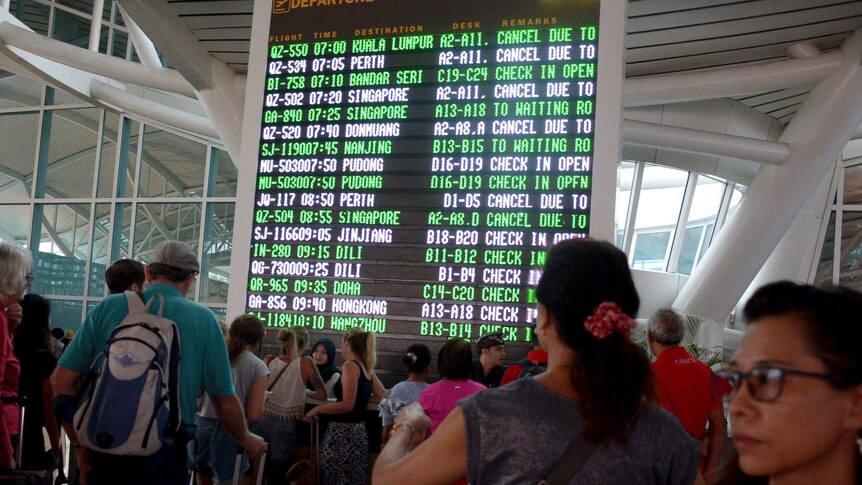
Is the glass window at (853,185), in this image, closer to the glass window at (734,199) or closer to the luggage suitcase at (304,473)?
the glass window at (734,199)

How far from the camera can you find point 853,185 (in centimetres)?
1833

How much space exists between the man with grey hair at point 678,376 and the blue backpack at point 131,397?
8.82ft

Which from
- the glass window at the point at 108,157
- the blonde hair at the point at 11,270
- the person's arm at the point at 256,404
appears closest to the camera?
the blonde hair at the point at 11,270

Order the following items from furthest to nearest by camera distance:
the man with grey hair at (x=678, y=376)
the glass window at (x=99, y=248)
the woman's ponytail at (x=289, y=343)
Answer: the glass window at (x=99, y=248) → the woman's ponytail at (x=289, y=343) → the man with grey hair at (x=678, y=376)

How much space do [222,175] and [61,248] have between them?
4107mm

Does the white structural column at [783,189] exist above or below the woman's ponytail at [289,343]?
above

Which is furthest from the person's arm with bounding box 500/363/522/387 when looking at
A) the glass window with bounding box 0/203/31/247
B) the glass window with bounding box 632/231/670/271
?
the glass window with bounding box 0/203/31/247

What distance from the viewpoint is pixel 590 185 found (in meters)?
6.88

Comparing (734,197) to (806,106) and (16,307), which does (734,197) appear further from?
(16,307)

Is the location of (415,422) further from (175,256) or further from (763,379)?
(175,256)

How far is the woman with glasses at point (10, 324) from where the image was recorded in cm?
322

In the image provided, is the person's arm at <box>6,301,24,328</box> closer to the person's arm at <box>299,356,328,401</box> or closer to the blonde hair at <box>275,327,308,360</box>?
the person's arm at <box>299,356,328,401</box>

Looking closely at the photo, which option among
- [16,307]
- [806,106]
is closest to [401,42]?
[16,307]

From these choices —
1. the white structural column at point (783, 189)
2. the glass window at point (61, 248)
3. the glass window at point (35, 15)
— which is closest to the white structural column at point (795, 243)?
the white structural column at point (783, 189)
